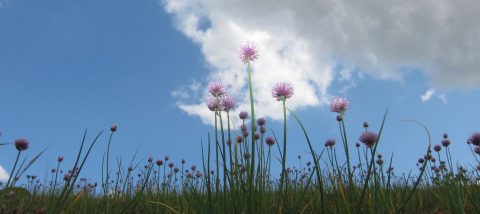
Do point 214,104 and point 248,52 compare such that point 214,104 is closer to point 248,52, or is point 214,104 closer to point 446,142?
point 248,52

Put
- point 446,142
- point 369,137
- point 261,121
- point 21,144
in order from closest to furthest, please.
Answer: point 369,137 < point 261,121 < point 21,144 < point 446,142

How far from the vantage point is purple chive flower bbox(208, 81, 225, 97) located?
94.4 inches

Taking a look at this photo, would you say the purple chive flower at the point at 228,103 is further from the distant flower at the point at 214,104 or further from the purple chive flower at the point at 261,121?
the purple chive flower at the point at 261,121

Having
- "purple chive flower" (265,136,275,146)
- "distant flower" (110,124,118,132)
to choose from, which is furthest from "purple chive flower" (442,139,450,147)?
"distant flower" (110,124,118,132)

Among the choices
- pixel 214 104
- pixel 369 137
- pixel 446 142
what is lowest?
pixel 369 137

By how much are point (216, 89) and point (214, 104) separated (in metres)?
0.09

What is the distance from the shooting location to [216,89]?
A: 2406 mm

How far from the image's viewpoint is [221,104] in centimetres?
240

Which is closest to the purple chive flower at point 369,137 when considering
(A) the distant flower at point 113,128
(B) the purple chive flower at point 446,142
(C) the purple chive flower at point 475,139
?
(C) the purple chive flower at point 475,139

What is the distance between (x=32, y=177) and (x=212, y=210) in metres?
6.90

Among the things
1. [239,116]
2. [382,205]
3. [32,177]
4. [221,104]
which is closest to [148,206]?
[239,116]

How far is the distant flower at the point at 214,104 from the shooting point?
92.7 inches

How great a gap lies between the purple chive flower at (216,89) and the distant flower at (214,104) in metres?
0.04

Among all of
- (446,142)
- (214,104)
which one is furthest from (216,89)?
(446,142)
